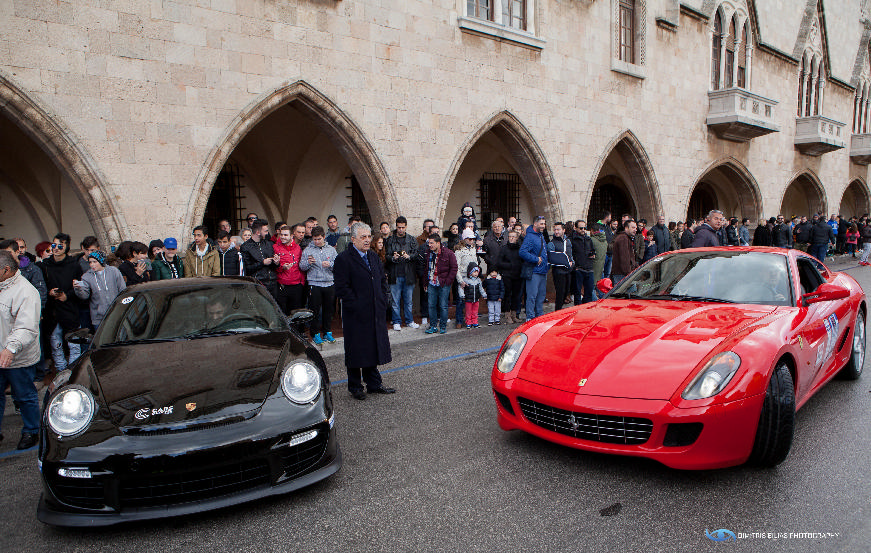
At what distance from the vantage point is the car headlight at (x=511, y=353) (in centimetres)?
400

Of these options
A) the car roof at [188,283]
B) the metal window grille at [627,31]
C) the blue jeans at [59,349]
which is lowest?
the blue jeans at [59,349]

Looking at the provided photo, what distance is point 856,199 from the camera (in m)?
31.6

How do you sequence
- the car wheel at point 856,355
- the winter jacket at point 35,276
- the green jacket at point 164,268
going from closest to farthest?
the car wheel at point 856,355 < the winter jacket at point 35,276 < the green jacket at point 164,268

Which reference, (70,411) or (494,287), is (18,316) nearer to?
(70,411)

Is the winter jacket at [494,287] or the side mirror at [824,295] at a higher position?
the side mirror at [824,295]

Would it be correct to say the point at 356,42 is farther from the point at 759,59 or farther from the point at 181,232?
the point at 759,59

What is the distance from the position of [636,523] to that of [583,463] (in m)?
0.74

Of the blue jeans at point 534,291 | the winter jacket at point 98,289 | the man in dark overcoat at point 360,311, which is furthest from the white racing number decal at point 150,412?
the blue jeans at point 534,291

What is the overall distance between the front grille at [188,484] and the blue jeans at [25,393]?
7.33ft

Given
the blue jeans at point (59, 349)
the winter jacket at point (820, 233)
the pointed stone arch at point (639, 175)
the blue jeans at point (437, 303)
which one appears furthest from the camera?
the winter jacket at point (820, 233)

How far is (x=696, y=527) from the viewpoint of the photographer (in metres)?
2.94

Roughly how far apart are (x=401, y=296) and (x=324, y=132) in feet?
12.5

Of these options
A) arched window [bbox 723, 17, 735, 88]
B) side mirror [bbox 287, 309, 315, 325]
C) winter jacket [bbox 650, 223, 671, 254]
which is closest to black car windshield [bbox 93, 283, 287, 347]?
side mirror [bbox 287, 309, 315, 325]

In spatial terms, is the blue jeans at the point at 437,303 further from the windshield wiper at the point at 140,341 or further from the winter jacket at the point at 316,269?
the windshield wiper at the point at 140,341
